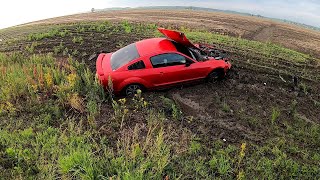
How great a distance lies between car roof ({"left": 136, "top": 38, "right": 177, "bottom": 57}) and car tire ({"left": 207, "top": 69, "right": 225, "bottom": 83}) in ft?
5.37

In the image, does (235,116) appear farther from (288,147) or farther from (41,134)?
(41,134)

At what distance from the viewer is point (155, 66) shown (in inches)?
342

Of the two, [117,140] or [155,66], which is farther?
[155,66]

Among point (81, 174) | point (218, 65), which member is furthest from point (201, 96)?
point (81, 174)

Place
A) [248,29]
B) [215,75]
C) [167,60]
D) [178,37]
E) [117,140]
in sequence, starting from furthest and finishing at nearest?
1. [248,29]
2. [215,75]
3. [178,37]
4. [167,60]
5. [117,140]

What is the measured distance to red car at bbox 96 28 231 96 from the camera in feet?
27.6

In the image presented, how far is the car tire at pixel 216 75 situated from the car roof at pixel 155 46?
5.37 ft

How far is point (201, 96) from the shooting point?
9.08 m

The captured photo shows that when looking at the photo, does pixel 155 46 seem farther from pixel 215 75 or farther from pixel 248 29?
pixel 248 29

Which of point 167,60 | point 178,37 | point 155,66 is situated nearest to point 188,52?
point 178,37

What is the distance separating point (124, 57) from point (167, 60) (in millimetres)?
1346

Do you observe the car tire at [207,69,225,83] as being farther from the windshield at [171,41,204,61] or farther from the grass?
the grass

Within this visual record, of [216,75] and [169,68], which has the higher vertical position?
[169,68]

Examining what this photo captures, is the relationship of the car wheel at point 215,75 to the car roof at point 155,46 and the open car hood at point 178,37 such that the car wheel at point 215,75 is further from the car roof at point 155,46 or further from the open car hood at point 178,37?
the car roof at point 155,46
